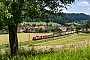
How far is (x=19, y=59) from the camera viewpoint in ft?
31.3

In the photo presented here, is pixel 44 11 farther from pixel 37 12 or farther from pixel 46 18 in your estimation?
pixel 37 12

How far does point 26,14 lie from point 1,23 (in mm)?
1514

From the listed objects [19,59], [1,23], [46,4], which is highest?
[46,4]

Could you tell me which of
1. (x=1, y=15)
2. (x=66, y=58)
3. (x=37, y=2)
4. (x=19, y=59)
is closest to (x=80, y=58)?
(x=66, y=58)

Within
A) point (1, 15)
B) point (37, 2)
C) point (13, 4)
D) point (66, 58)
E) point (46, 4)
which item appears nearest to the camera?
point (66, 58)

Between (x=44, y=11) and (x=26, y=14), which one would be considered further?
(x=44, y=11)

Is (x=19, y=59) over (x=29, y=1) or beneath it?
beneath

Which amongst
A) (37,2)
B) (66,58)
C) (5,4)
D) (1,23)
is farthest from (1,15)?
(66,58)

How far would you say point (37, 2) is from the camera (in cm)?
1372

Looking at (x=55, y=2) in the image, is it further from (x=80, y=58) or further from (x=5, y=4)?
(x=80, y=58)

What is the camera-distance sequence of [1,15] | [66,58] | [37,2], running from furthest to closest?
[37,2] < [1,15] < [66,58]

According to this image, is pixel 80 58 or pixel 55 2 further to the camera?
pixel 55 2

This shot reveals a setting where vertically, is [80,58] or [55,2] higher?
[55,2]

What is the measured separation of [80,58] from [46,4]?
738 centimetres
